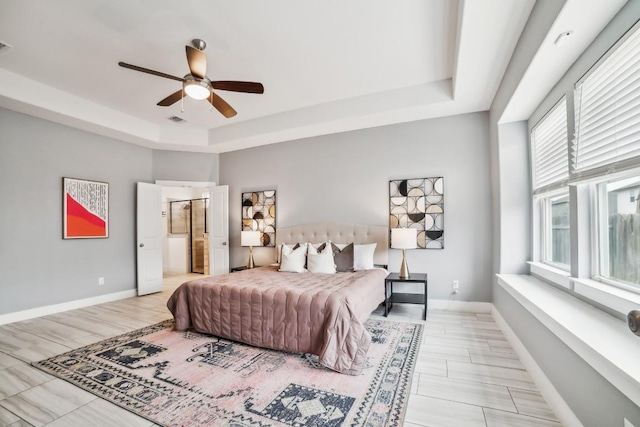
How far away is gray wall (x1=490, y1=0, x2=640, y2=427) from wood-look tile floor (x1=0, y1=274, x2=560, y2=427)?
26 cm

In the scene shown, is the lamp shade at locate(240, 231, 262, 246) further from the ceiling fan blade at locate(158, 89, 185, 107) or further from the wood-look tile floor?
the ceiling fan blade at locate(158, 89, 185, 107)

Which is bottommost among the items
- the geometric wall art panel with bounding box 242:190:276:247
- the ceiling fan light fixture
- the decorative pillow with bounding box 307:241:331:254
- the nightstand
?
the nightstand

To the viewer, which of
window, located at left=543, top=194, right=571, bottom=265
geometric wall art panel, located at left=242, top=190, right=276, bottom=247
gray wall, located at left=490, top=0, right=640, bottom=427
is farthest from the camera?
geometric wall art panel, located at left=242, top=190, right=276, bottom=247

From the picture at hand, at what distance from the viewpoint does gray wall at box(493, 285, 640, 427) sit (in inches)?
49.4

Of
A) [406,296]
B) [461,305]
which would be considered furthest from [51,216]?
[461,305]

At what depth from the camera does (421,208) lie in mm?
4258

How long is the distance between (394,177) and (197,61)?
9.72ft

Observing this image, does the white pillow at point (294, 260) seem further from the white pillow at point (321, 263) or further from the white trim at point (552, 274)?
the white trim at point (552, 274)

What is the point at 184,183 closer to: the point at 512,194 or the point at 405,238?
the point at 405,238

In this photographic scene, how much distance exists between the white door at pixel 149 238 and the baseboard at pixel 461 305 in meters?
4.75

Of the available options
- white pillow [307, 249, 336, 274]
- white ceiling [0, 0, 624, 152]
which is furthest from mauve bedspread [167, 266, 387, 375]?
white ceiling [0, 0, 624, 152]

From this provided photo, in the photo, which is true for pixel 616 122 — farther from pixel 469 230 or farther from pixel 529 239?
pixel 469 230

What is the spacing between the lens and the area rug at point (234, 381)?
186 cm

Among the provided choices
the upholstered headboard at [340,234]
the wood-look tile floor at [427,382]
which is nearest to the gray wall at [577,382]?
the wood-look tile floor at [427,382]
